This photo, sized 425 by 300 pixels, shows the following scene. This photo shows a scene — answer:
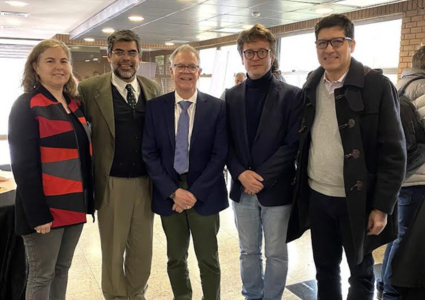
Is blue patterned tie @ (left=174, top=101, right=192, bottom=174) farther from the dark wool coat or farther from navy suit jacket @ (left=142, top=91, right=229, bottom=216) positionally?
the dark wool coat

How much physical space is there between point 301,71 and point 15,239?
20.7 ft

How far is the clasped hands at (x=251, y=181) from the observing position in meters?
2.12

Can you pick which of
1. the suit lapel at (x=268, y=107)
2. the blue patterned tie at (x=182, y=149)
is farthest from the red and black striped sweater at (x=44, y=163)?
the suit lapel at (x=268, y=107)

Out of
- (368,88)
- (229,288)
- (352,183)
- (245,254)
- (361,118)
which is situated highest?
(368,88)

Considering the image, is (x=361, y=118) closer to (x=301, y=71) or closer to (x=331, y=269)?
(x=331, y=269)

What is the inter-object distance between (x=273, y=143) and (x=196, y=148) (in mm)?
450

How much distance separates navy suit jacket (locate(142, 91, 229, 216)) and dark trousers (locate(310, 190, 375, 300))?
582 mm

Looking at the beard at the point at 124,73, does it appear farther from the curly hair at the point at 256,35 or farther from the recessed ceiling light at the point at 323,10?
the recessed ceiling light at the point at 323,10

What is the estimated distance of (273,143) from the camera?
2.16m

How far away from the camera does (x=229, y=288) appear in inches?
114

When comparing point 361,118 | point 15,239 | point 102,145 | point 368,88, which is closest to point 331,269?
point 361,118

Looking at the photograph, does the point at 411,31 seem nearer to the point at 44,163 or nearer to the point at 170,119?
the point at 170,119

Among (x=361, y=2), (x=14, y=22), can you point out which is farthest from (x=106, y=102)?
(x=14, y=22)

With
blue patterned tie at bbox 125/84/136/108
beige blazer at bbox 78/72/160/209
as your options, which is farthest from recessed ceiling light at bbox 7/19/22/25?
blue patterned tie at bbox 125/84/136/108
